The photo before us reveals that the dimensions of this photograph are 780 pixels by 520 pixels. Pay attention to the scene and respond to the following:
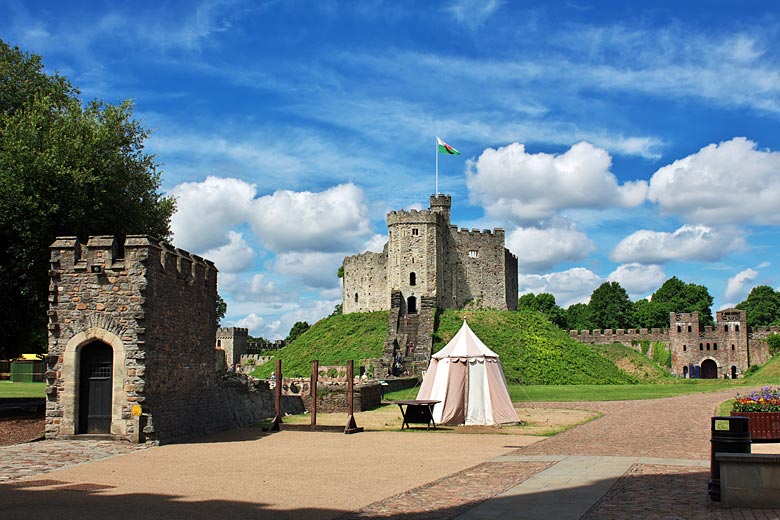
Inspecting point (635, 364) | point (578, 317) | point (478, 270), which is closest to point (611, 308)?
point (578, 317)

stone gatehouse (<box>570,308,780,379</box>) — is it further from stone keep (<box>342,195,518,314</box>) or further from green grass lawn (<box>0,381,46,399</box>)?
green grass lawn (<box>0,381,46,399</box>)

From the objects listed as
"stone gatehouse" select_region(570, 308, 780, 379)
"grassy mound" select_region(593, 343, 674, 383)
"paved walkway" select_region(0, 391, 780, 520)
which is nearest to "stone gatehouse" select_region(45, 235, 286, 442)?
"paved walkway" select_region(0, 391, 780, 520)

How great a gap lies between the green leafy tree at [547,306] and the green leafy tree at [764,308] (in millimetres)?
22458

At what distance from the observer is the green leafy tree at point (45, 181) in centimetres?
2156

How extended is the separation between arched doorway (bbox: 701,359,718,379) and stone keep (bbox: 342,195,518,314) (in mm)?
28655

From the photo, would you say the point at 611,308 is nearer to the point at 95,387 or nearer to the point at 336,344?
the point at 336,344

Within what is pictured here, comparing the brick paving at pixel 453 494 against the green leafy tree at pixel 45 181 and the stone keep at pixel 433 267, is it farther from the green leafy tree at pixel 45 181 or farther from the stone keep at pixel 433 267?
the stone keep at pixel 433 267

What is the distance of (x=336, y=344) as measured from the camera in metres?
54.6

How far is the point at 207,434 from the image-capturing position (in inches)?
820

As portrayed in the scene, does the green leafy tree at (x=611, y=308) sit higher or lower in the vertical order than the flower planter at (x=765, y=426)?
higher

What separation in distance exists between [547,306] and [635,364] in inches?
1417

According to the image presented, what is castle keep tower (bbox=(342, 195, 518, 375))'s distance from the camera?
58.5 metres

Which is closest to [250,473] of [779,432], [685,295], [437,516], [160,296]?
[437,516]

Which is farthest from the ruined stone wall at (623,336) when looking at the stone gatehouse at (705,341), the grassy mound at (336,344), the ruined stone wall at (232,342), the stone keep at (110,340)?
the stone keep at (110,340)
